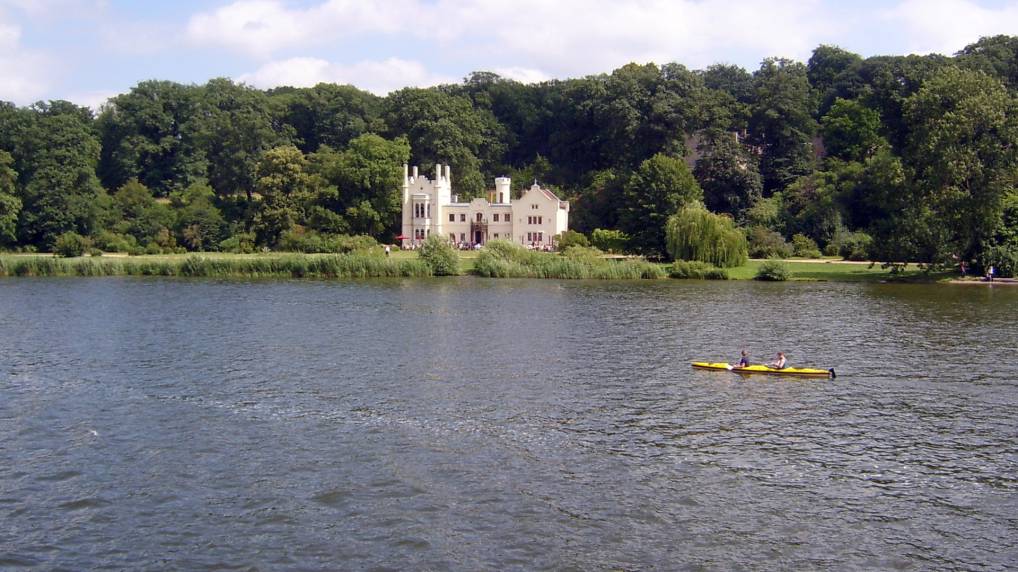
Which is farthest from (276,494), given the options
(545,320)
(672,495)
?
(545,320)

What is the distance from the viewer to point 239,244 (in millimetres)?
89938

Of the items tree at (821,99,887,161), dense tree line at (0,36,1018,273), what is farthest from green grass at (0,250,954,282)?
tree at (821,99,887,161)

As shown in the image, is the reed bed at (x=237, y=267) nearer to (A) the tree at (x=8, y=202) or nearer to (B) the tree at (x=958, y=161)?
(A) the tree at (x=8, y=202)

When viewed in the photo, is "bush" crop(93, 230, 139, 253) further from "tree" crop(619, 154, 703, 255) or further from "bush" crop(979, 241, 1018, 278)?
"bush" crop(979, 241, 1018, 278)

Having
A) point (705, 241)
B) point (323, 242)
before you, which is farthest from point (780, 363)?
point (323, 242)

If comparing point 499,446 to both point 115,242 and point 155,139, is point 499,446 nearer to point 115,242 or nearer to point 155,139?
point 115,242

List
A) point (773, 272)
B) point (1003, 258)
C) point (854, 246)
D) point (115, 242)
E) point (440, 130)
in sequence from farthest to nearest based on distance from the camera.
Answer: point (440, 130) < point (115, 242) < point (854, 246) < point (773, 272) < point (1003, 258)

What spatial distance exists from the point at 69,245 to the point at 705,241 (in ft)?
181

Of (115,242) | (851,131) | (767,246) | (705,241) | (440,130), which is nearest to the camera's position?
(705,241)

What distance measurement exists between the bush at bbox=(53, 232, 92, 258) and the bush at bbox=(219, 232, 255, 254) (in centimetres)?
1264

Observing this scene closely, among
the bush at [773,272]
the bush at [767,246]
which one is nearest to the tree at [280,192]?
the bush at [767,246]

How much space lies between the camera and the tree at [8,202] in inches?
3455

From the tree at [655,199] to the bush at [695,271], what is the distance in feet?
31.6

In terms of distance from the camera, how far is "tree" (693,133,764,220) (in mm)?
93625
